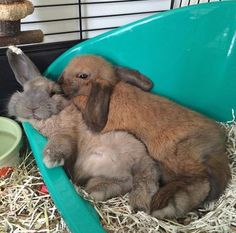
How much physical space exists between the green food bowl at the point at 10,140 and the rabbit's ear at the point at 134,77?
17.5 inches

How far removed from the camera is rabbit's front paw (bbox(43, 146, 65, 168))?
3.51 ft


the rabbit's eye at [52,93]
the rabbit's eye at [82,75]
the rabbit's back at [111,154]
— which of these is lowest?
the rabbit's back at [111,154]

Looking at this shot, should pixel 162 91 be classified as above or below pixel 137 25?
below

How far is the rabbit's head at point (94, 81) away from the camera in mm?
1244

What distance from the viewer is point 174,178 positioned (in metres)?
1.17

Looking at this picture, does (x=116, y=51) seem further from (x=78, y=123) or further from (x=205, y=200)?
(x=205, y=200)

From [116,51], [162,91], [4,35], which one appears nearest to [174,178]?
[162,91]

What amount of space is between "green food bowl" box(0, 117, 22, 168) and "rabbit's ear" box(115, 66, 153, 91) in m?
0.44

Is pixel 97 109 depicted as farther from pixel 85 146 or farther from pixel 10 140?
pixel 10 140

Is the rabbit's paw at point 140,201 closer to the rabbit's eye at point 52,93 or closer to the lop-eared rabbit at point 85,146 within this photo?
the lop-eared rabbit at point 85,146

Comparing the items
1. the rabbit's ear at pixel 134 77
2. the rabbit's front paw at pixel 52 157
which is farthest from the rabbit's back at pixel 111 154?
the rabbit's ear at pixel 134 77

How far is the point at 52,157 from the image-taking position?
1.08 meters

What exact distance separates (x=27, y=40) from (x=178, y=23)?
640 mm

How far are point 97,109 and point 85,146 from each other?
13 cm
